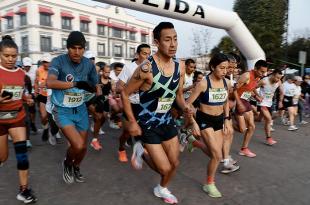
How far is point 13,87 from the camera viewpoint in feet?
10.9

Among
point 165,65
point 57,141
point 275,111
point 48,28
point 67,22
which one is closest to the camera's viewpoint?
point 165,65

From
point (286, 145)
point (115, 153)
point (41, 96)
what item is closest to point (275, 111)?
point (286, 145)

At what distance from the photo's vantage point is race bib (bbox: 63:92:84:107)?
368 centimetres

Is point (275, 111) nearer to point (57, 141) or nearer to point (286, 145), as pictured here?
point (286, 145)

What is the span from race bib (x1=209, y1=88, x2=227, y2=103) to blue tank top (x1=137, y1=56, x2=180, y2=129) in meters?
0.84

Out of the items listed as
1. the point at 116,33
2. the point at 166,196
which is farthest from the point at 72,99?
the point at 116,33

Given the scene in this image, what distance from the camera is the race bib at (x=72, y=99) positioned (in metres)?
3.68

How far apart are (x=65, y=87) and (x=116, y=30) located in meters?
51.7

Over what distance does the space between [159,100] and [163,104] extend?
0.08m

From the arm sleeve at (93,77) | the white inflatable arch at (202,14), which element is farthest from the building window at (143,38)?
the arm sleeve at (93,77)

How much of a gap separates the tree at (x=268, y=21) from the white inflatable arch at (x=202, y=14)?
15.0m

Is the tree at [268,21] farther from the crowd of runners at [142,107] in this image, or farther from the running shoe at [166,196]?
the running shoe at [166,196]

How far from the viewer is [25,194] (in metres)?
3.26

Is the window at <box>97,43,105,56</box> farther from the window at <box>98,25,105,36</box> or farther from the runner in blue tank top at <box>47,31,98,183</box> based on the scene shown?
the runner in blue tank top at <box>47,31,98,183</box>
